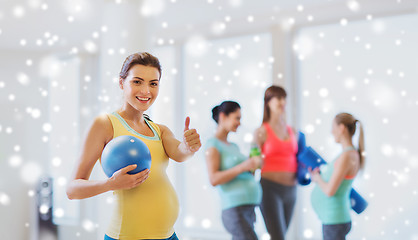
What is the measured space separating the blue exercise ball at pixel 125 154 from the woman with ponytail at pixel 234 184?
3.10 feet

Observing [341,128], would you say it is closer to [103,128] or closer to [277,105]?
[277,105]

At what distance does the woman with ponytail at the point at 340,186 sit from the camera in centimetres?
210

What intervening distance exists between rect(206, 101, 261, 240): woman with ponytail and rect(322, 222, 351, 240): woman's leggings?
356mm

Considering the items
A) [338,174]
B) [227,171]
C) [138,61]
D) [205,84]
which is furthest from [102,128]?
[205,84]

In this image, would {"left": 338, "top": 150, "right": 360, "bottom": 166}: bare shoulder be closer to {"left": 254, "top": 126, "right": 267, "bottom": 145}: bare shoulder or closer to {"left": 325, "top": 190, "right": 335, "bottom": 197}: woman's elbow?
{"left": 325, "top": 190, "right": 335, "bottom": 197}: woman's elbow

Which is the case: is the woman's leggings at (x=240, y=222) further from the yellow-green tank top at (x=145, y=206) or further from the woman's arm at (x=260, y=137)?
the yellow-green tank top at (x=145, y=206)

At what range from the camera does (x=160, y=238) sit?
1.25 m

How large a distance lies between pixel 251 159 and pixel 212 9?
144 cm

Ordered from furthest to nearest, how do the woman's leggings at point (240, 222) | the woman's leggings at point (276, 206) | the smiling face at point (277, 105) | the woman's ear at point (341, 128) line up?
the smiling face at point (277, 105) < the woman's leggings at point (276, 206) < the woman's ear at point (341, 128) < the woman's leggings at point (240, 222)

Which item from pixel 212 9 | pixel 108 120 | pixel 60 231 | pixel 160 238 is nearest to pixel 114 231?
pixel 160 238

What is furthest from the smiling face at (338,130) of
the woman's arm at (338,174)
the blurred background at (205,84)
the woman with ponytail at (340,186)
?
the blurred background at (205,84)

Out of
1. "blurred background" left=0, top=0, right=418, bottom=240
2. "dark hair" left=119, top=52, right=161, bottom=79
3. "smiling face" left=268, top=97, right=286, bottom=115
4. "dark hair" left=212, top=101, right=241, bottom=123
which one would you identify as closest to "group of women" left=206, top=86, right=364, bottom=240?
"dark hair" left=212, top=101, right=241, bottom=123

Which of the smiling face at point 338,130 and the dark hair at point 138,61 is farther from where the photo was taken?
the smiling face at point 338,130

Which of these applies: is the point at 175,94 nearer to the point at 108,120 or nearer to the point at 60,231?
the point at 60,231
